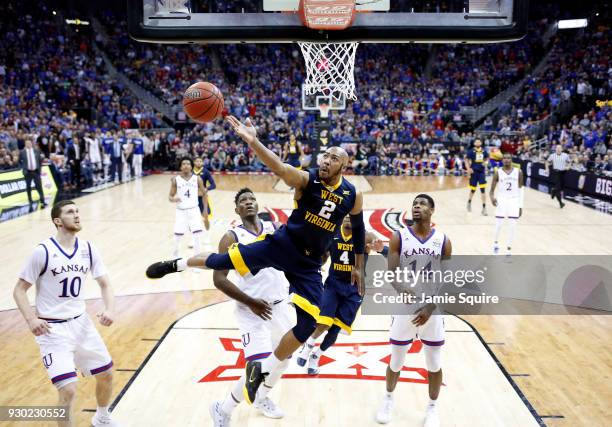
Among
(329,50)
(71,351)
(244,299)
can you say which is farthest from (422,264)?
(329,50)

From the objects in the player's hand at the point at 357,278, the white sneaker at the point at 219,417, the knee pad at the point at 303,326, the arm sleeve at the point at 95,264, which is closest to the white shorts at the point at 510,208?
the player's hand at the point at 357,278

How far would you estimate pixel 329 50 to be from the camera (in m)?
8.27

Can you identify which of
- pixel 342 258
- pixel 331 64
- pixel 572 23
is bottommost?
pixel 342 258

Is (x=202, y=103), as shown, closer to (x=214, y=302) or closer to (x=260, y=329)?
(x=260, y=329)

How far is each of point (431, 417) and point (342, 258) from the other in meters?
1.67

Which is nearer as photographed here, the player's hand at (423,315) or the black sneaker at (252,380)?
the black sneaker at (252,380)

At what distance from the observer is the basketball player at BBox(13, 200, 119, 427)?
402cm

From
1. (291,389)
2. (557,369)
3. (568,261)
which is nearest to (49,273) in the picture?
(291,389)

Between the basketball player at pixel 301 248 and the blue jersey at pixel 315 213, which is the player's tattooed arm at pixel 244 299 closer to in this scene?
the basketball player at pixel 301 248

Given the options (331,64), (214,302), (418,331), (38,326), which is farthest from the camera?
(331,64)

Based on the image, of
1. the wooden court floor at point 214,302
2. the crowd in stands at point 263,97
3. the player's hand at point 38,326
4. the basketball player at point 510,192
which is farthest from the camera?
the crowd in stands at point 263,97

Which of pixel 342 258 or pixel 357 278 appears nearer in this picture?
pixel 357 278

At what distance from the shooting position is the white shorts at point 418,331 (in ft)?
14.8

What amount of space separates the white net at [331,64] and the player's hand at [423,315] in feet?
14.0
